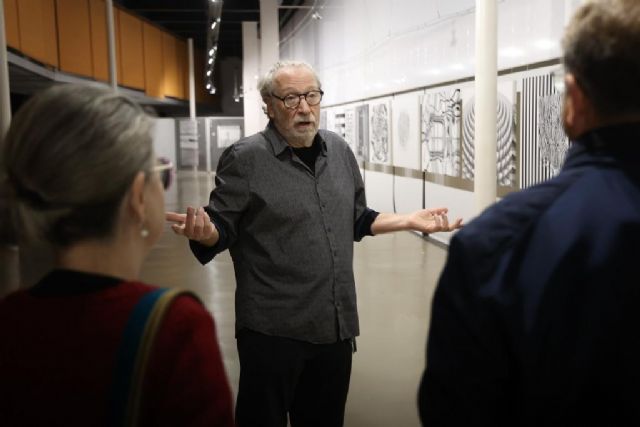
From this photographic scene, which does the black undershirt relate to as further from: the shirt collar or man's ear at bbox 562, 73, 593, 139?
man's ear at bbox 562, 73, 593, 139

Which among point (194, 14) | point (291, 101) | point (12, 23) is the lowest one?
point (291, 101)

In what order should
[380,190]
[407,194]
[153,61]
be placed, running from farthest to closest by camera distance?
[153,61] → [380,190] → [407,194]

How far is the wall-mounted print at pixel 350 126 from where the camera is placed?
12.9 m

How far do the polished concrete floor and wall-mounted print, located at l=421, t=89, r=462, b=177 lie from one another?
1.09 m

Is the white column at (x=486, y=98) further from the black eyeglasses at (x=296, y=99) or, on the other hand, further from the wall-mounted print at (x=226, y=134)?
the wall-mounted print at (x=226, y=134)

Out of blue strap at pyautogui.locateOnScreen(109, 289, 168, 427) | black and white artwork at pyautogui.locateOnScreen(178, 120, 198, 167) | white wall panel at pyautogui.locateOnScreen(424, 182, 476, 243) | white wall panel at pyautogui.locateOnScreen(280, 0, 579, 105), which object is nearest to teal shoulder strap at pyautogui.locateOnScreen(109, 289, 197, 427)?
blue strap at pyautogui.locateOnScreen(109, 289, 168, 427)

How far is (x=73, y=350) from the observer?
3.25 feet

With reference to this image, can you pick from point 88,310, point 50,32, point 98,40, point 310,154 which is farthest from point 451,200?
point 98,40

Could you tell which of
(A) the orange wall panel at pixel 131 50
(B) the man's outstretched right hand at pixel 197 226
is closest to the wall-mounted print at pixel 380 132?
(B) the man's outstretched right hand at pixel 197 226

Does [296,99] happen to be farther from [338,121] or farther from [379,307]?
[338,121]

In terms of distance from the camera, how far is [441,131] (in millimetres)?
8320

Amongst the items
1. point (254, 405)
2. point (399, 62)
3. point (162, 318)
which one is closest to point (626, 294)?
point (162, 318)

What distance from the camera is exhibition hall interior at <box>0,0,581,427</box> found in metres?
4.63

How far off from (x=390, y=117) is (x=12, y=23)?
250 inches
